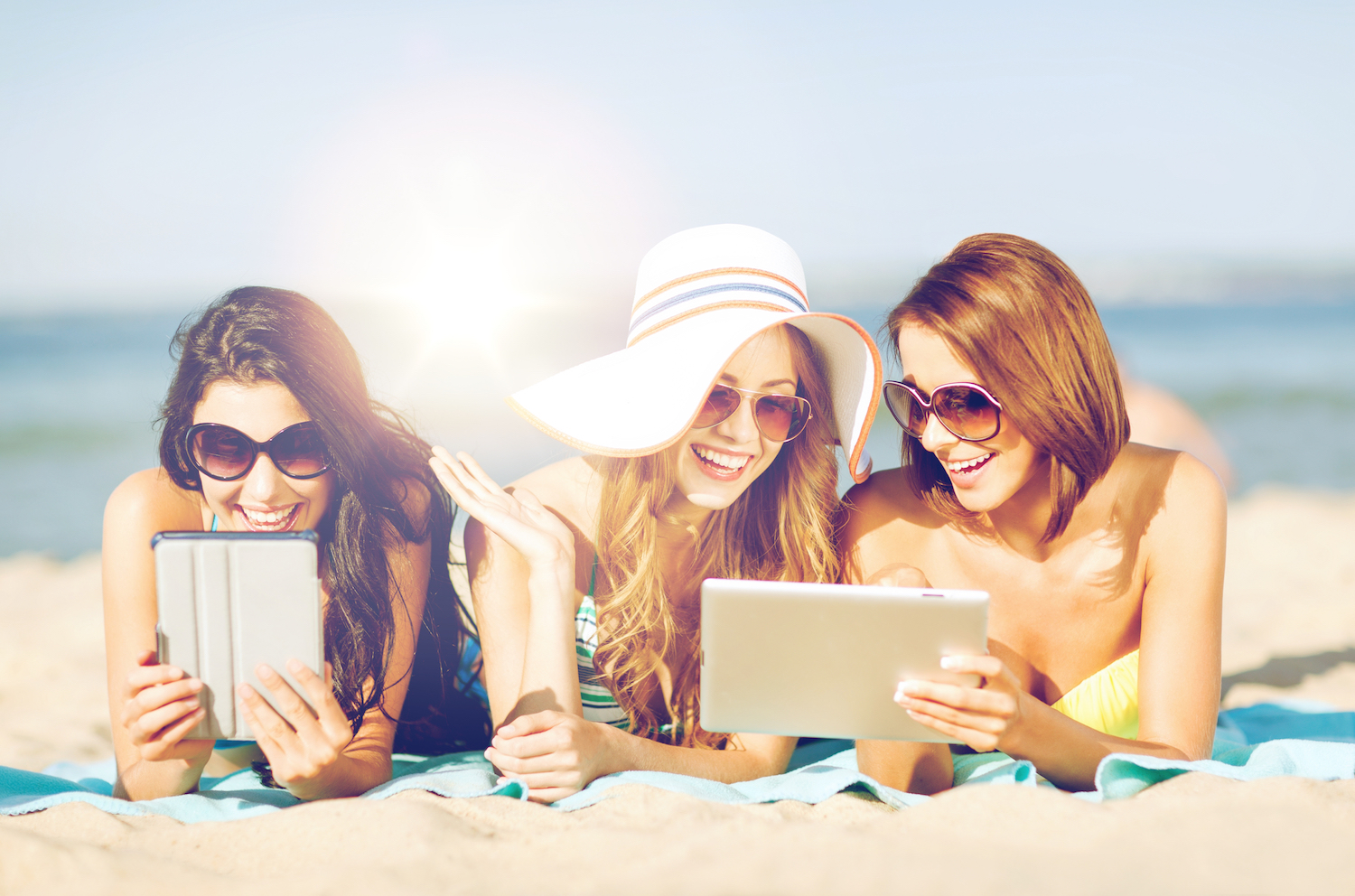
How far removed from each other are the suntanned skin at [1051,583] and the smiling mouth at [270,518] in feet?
5.72

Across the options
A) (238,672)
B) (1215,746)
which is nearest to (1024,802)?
(1215,746)

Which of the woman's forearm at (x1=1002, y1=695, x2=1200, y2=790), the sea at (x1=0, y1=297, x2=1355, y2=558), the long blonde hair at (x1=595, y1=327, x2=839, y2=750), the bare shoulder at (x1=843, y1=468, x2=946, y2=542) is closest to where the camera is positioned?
the woman's forearm at (x1=1002, y1=695, x2=1200, y2=790)

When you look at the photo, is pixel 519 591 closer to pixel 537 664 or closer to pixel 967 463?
pixel 537 664

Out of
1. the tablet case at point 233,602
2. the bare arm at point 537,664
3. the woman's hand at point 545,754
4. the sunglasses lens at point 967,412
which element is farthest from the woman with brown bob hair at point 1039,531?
the tablet case at point 233,602

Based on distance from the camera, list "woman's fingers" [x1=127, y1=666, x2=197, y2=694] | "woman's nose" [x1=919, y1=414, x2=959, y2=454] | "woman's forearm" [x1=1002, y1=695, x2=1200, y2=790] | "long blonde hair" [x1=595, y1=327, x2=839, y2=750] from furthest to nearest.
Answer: "long blonde hair" [x1=595, y1=327, x2=839, y2=750], "woman's nose" [x1=919, y1=414, x2=959, y2=454], "woman's forearm" [x1=1002, y1=695, x2=1200, y2=790], "woman's fingers" [x1=127, y1=666, x2=197, y2=694]

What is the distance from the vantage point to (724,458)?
2746 millimetres

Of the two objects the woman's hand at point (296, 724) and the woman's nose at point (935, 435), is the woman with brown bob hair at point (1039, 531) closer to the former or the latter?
the woman's nose at point (935, 435)

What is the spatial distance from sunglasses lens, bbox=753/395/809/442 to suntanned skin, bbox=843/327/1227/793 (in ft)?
1.16

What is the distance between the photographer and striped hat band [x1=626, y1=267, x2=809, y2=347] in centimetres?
272

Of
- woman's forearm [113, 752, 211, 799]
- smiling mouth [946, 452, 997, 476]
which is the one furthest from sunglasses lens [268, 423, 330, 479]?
smiling mouth [946, 452, 997, 476]

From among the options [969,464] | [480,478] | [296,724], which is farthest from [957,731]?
[296,724]

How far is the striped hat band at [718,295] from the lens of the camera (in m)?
2.72

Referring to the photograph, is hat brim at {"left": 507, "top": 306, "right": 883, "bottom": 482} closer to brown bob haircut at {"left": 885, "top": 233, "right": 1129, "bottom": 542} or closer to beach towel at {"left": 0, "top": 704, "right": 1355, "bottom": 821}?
brown bob haircut at {"left": 885, "top": 233, "right": 1129, "bottom": 542}

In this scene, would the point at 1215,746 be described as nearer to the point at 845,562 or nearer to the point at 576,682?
the point at 845,562
